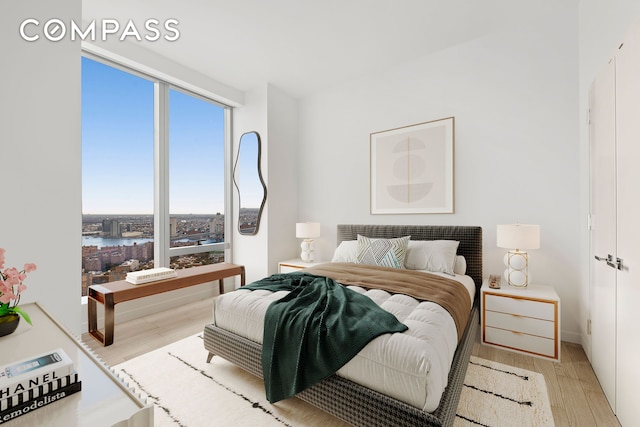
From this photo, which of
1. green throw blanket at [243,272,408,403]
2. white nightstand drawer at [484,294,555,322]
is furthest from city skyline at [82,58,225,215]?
white nightstand drawer at [484,294,555,322]

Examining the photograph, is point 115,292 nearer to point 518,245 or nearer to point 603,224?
point 518,245

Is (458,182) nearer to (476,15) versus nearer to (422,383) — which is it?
(476,15)

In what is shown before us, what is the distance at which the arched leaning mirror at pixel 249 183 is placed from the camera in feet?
13.6

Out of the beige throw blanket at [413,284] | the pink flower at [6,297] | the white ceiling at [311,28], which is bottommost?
the beige throw blanket at [413,284]

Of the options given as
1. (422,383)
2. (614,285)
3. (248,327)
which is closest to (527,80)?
(614,285)

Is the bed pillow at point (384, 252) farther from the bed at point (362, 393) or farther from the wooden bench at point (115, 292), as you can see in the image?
the wooden bench at point (115, 292)

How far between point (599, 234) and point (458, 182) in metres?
1.34

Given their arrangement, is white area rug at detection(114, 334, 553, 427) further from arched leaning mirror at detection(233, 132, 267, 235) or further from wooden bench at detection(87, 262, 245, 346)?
arched leaning mirror at detection(233, 132, 267, 235)

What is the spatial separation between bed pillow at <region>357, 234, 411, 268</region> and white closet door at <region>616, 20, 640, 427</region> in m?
1.57

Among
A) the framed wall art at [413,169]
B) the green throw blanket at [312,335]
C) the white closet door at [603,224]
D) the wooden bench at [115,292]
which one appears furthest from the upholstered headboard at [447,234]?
the wooden bench at [115,292]

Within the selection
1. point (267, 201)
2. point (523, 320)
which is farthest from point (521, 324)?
point (267, 201)

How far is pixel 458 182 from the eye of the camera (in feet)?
10.4

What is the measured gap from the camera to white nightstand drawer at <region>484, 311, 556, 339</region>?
229cm

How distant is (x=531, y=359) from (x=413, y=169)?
84.0 inches
